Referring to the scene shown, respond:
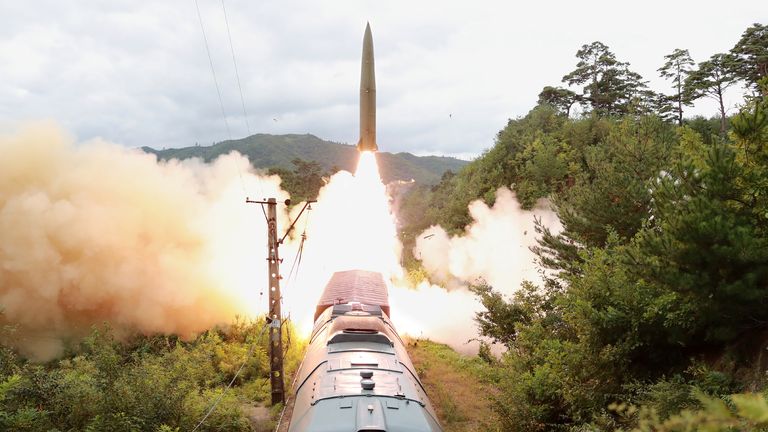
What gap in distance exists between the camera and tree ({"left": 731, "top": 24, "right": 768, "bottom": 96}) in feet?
123

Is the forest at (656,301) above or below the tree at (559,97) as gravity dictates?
below

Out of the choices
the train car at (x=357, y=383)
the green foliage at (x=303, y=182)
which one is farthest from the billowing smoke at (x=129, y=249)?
the green foliage at (x=303, y=182)

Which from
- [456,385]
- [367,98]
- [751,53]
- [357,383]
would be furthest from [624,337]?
[751,53]

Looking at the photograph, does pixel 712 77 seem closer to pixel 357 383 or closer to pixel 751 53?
pixel 751 53

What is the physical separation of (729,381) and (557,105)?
2023 inches

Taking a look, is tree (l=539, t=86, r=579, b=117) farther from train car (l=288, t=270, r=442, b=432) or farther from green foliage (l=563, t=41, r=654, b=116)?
train car (l=288, t=270, r=442, b=432)

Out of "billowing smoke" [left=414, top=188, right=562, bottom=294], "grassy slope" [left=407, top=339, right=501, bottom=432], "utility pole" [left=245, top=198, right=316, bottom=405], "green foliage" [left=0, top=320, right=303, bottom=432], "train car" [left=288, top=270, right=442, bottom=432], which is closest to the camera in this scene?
"train car" [left=288, top=270, right=442, bottom=432]

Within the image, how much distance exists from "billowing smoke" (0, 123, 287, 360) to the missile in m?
6.02

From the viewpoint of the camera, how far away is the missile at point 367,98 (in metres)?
25.1

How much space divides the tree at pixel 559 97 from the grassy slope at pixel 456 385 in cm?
3786

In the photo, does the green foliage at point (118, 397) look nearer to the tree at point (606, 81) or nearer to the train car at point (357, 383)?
the train car at point (357, 383)

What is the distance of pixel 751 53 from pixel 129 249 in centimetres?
4590

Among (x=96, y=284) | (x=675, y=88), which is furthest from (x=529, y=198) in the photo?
(x=96, y=284)

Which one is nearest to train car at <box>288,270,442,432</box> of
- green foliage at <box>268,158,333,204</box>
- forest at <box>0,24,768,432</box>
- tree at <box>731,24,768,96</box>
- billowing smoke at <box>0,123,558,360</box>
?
forest at <box>0,24,768,432</box>
